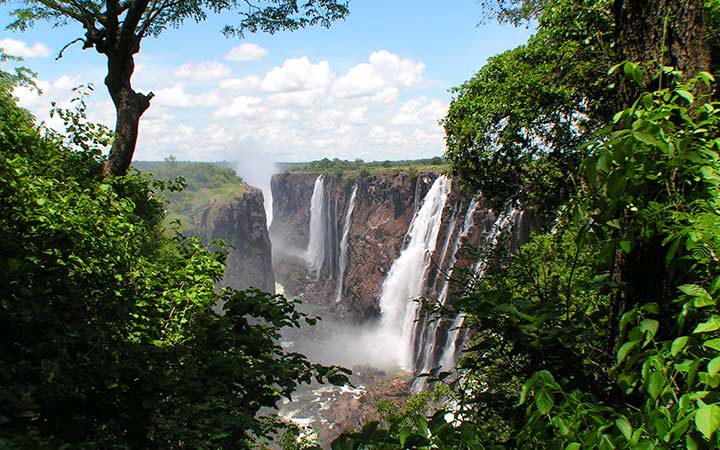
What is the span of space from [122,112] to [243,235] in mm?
64854

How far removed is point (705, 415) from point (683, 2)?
6.30ft

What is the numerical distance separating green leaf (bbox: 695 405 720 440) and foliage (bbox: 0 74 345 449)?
7.44 ft

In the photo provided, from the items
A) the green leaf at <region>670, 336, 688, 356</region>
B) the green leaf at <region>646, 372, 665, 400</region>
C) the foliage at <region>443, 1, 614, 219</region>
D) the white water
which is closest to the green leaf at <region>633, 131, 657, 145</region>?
the green leaf at <region>670, 336, 688, 356</region>

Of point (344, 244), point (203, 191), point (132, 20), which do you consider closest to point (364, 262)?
point (344, 244)

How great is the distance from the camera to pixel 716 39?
7145mm

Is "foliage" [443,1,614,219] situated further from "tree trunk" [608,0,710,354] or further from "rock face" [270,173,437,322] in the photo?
"rock face" [270,173,437,322]

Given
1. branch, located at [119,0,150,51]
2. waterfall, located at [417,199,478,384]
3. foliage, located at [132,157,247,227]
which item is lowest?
waterfall, located at [417,199,478,384]

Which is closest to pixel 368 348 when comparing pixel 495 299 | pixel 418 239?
pixel 418 239

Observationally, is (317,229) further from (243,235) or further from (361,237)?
(361,237)

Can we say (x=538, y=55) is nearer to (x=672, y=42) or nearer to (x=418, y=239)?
(x=672, y=42)

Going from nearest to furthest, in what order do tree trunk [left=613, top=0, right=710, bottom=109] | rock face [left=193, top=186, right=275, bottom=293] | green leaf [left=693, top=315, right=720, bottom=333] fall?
1. green leaf [left=693, top=315, right=720, bottom=333]
2. tree trunk [left=613, top=0, right=710, bottom=109]
3. rock face [left=193, top=186, right=275, bottom=293]

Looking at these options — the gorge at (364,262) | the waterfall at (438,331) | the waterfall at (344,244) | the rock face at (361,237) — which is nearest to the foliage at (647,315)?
the gorge at (364,262)

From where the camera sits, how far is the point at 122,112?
7.23m

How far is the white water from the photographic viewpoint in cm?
6481
